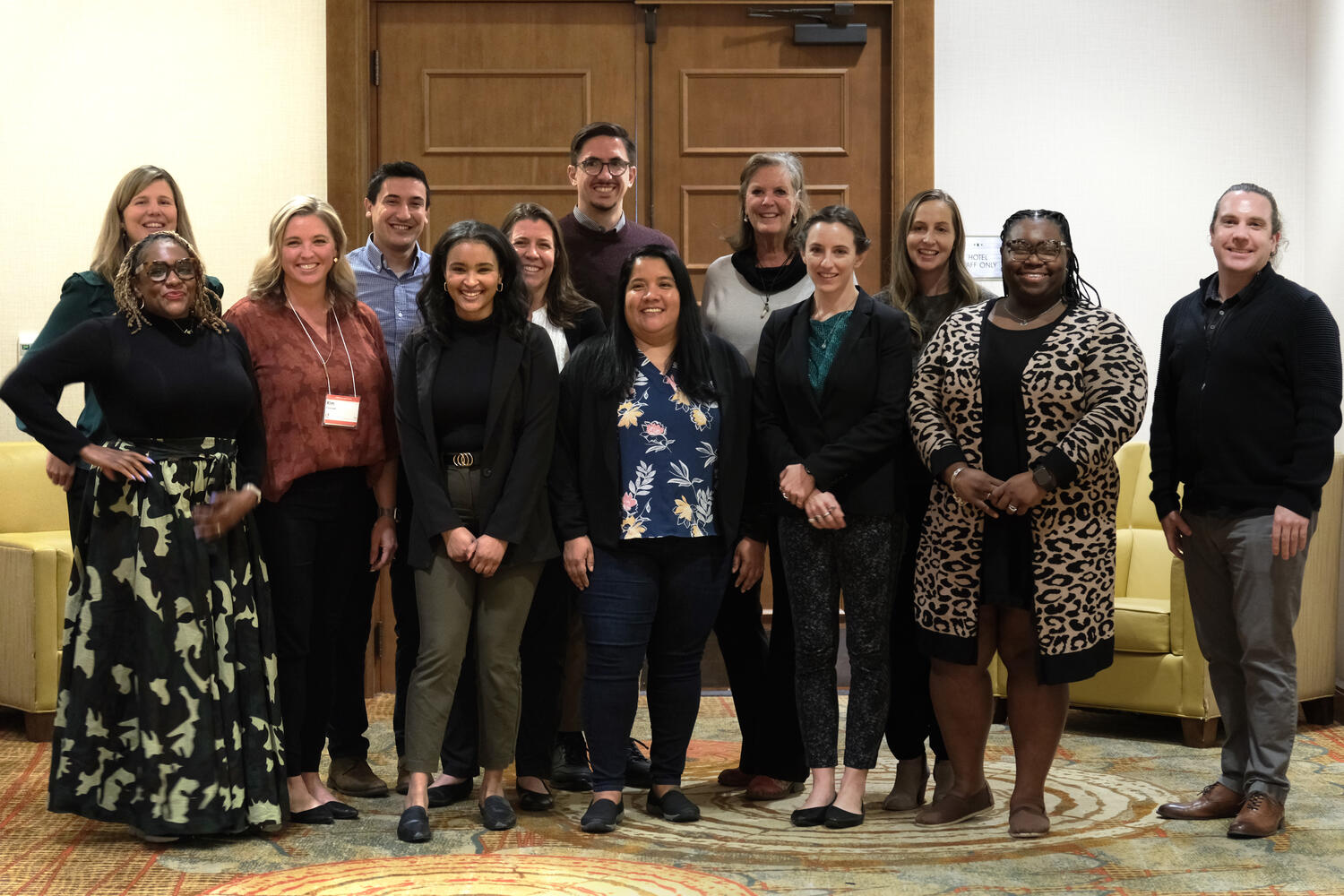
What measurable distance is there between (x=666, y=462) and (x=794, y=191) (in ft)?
2.90

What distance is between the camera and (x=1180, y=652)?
4.46 metres

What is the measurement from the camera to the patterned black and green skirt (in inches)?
123

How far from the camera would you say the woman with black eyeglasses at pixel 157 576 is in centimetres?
313

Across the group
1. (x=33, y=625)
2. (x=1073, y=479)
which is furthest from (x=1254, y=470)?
(x=33, y=625)

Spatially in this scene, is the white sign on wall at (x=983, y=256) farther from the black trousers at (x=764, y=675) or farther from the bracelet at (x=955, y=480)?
the bracelet at (x=955, y=480)

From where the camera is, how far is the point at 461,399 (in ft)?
10.9

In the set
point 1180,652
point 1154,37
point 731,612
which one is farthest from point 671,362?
point 1154,37

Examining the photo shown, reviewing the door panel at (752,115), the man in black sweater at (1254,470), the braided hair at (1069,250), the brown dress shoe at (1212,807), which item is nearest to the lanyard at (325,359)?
the braided hair at (1069,250)

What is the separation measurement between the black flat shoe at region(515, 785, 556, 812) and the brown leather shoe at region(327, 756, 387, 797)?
413 mm

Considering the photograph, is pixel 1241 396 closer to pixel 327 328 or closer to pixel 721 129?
pixel 327 328

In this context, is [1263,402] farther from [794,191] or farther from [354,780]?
[354,780]

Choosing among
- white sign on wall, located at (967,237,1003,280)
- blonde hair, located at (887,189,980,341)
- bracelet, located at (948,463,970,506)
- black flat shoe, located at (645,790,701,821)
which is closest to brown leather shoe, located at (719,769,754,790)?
black flat shoe, located at (645,790,701,821)

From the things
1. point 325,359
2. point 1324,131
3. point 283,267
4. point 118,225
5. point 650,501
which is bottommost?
point 650,501

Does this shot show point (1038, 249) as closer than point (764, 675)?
Yes
